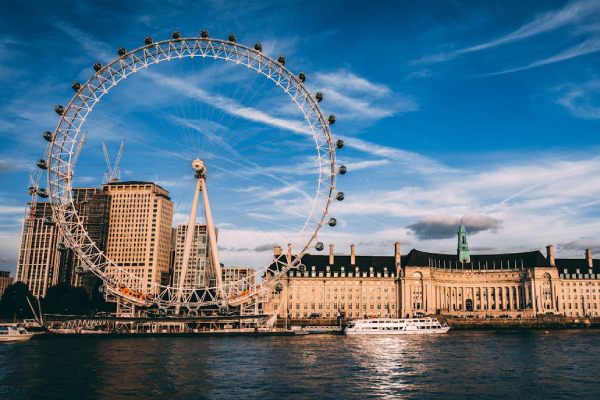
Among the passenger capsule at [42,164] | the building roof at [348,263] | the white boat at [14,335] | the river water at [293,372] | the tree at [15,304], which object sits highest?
the passenger capsule at [42,164]

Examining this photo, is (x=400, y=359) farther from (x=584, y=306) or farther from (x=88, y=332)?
(x=584, y=306)

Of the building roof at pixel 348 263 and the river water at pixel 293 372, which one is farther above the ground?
the building roof at pixel 348 263

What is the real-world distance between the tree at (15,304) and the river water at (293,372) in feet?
219

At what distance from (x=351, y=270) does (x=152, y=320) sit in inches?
3008

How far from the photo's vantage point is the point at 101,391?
44.6m

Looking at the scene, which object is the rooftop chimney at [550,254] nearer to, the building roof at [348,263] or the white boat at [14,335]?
the building roof at [348,263]

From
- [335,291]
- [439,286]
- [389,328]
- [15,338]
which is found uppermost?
[439,286]

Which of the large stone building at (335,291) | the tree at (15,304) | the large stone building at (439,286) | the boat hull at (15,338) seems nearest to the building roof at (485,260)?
the large stone building at (439,286)

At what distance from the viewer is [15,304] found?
143625 millimetres

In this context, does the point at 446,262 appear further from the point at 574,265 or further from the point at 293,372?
the point at 293,372

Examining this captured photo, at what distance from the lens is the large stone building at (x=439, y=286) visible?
172m

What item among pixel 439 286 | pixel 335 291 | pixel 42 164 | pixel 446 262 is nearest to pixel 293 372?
pixel 42 164

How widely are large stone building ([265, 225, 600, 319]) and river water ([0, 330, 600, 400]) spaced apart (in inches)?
3420

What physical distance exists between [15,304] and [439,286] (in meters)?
A: 124
